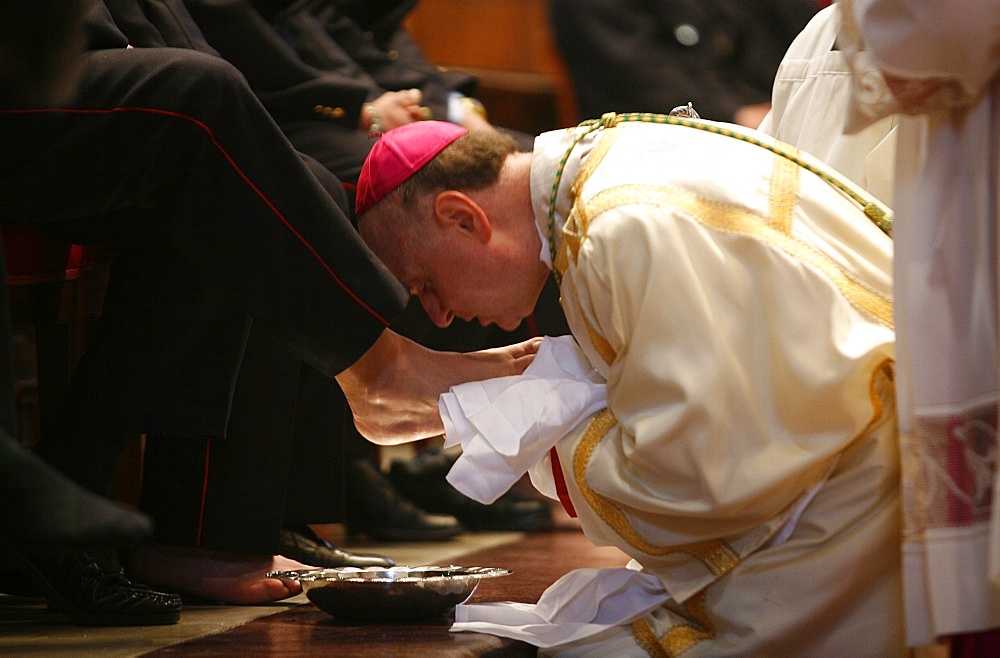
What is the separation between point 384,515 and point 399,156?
1.98 m

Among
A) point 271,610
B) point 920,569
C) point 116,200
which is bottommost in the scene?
point 271,610

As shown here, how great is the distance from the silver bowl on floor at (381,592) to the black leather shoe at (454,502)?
7.10ft

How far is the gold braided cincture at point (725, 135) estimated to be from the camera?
2420 mm

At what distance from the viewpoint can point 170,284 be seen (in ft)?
9.23

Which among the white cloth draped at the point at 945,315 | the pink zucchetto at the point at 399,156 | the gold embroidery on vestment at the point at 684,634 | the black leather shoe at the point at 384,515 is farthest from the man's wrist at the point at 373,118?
the white cloth draped at the point at 945,315

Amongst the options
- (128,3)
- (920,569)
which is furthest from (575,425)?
(128,3)

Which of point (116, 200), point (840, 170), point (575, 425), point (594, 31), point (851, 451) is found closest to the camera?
point (851, 451)

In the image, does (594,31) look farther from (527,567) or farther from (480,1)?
(527,567)

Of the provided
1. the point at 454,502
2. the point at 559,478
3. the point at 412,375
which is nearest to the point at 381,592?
the point at 559,478

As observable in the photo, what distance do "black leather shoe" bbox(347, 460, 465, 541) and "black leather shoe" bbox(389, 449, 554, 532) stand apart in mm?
311

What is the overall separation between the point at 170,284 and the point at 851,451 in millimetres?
1498

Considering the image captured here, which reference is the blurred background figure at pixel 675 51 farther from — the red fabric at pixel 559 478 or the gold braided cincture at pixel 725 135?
the red fabric at pixel 559 478

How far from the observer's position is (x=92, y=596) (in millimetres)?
2574

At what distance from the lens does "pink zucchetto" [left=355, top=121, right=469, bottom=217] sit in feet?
9.00
